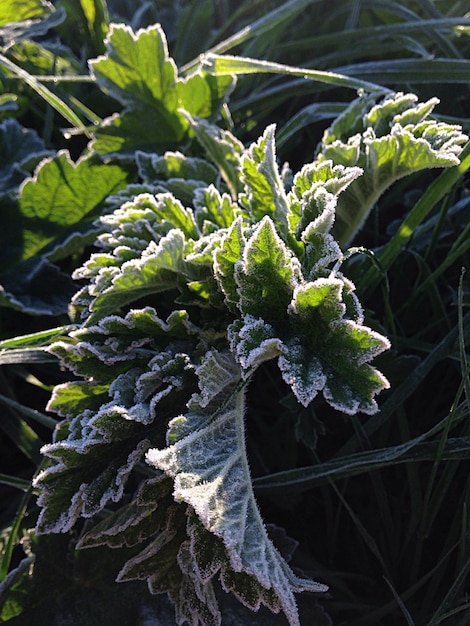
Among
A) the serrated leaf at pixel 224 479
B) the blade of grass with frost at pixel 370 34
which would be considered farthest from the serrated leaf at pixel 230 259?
the blade of grass with frost at pixel 370 34

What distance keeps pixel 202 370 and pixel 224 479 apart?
20 centimetres

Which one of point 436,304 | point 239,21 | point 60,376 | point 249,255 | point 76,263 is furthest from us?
point 239,21

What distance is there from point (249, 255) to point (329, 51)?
1.75m

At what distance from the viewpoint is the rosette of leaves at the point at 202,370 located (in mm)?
1121

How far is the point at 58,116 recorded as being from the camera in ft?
8.20

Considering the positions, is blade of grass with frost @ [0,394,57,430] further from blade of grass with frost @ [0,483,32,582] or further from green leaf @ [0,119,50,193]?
green leaf @ [0,119,50,193]

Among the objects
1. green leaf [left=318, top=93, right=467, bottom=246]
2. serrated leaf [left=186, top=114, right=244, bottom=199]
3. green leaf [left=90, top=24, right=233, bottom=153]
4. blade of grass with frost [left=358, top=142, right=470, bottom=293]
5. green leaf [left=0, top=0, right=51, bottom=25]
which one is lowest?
blade of grass with frost [left=358, top=142, right=470, bottom=293]

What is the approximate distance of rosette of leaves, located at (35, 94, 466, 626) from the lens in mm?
1121

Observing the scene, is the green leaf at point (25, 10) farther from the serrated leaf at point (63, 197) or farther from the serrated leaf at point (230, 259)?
the serrated leaf at point (230, 259)

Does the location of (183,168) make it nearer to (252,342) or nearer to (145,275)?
(145,275)

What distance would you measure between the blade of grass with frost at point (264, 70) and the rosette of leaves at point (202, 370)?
1.44ft

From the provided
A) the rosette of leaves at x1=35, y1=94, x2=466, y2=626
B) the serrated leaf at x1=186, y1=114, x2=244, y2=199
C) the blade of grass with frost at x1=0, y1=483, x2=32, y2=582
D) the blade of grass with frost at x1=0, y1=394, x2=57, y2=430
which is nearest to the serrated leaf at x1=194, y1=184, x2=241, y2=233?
the rosette of leaves at x1=35, y1=94, x2=466, y2=626

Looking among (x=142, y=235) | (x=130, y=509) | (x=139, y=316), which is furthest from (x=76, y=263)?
(x=130, y=509)

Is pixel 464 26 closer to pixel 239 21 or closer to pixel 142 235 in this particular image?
pixel 239 21
